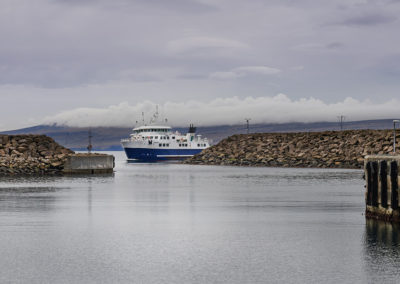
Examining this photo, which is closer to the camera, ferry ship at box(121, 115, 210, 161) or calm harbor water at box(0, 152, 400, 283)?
calm harbor water at box(0, 152, 400, 283)

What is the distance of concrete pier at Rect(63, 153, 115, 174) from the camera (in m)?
75.1

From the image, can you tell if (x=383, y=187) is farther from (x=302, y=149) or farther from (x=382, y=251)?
(x=302, y=149)

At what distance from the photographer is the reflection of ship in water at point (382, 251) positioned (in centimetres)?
1398

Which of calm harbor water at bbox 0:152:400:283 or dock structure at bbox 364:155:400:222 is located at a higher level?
dock structure at bbox 364:155:400:222

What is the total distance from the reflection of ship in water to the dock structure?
22.4 inches

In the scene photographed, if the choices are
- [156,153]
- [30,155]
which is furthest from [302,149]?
[30,155]

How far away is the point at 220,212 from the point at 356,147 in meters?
85.2

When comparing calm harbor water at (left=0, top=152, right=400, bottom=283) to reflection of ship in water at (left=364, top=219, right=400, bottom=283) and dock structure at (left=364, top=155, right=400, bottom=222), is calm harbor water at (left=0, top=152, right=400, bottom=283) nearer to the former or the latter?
reflection of ship in water at (left=364, top=219, right=400, bottom=283)

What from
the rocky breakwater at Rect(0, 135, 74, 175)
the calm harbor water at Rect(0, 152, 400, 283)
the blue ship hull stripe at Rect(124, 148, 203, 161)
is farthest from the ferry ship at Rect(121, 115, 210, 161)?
the calm harbor water at Rect(0, 152, 400, 283)

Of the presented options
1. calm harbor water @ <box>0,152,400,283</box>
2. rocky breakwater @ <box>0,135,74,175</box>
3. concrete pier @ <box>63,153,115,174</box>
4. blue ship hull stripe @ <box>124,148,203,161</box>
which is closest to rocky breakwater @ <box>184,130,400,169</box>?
blue ship hull stripe @ <box>124,148,203,161</box>

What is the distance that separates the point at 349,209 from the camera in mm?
29156

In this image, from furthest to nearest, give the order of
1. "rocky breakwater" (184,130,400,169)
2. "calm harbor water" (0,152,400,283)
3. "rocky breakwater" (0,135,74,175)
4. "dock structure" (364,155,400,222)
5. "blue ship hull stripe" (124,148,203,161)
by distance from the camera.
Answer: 1. "blue ship hull stripe" (124,148,203,161)
2. "rocky breakwater" (184,130,400,169)
3. "rocky breakwater" (0,135,74,175)
4. "dock structure" (364,155,400,222)
5. "calm harbor water" (0,152,400,283)

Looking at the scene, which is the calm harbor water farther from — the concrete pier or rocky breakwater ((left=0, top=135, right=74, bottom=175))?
rocky breakwater ((left=0, top=135, right=74, bottom=175))

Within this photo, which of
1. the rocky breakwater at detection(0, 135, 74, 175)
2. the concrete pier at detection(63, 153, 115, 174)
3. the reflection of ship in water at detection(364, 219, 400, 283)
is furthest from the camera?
the concrete pier at detection(63, 153, 115, 174)
